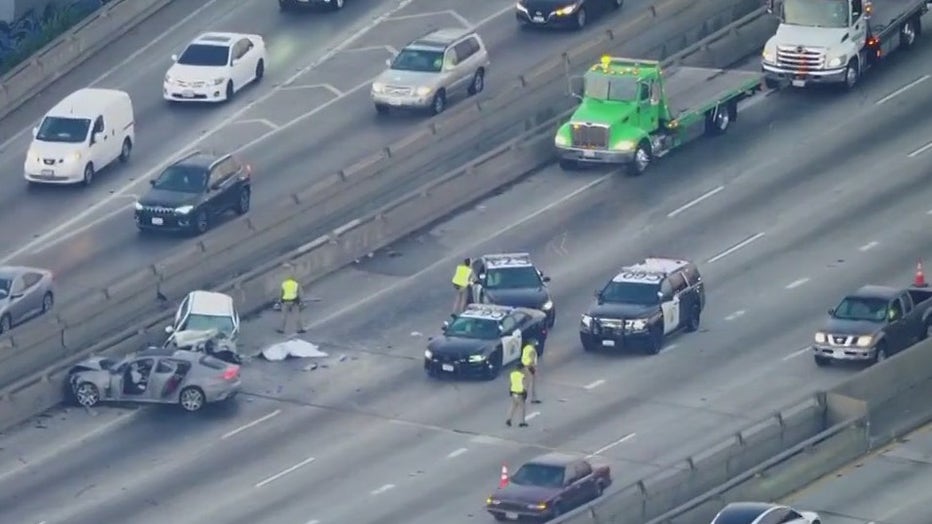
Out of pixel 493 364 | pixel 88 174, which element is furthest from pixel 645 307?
pixel 88 174

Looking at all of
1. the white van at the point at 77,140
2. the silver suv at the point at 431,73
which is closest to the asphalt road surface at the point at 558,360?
the silver suv at the point at 431,73

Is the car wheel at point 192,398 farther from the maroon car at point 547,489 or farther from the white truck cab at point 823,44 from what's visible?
the white truck cab at point 823,44

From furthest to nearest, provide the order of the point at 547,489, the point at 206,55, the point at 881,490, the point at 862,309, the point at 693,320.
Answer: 1. the point at 206,55
2. the point at 693,320
3. the point at 862,309
4. the point at 881,490
5. the point at 547,489

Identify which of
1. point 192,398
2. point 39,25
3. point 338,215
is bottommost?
point 39,25

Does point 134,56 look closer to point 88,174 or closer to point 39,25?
point 39,25

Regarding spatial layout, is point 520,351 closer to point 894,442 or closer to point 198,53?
point 894,442

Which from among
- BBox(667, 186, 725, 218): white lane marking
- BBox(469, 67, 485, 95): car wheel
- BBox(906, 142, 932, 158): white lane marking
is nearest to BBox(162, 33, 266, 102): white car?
BBox(469, 67, 485, 95): car wheel

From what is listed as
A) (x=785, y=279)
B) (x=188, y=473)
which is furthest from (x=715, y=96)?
(x=188, y=473)
